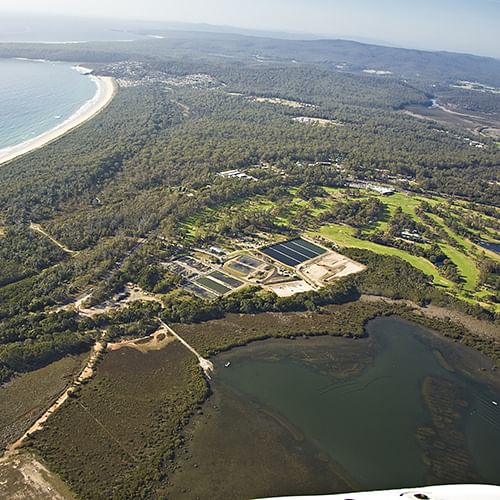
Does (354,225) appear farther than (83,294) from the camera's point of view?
Yes

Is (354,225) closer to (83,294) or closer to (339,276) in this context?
(339,276)

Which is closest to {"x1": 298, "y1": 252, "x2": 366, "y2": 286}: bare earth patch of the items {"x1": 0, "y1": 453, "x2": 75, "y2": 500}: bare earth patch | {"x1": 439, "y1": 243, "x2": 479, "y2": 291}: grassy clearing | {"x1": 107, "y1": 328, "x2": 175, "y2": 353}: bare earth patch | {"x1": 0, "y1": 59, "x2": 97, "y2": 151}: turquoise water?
{"x1": 439, "y1": 243, "x2": 479, "y2": 291}: grassy clearing

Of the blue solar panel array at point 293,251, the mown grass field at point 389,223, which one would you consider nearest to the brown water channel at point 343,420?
the mown grass field at point 389,223

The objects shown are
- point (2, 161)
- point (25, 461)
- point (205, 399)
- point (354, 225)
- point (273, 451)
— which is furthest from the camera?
point (2, 161)

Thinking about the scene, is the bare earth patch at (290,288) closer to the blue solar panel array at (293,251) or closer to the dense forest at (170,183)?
the dense forest at (170,183)

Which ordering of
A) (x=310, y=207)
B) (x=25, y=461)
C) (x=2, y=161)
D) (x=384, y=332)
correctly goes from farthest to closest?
(x=2, y=161) < (x=310, y=207) < (x=384, y=332) < (x=25, y=461)

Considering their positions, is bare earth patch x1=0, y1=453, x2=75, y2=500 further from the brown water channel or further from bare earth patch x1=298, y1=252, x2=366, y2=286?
bare earth patch x1=298, y1=252, x2=366, y2=286

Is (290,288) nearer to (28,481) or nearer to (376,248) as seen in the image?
(376,248)

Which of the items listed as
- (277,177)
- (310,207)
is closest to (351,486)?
(310,207)
